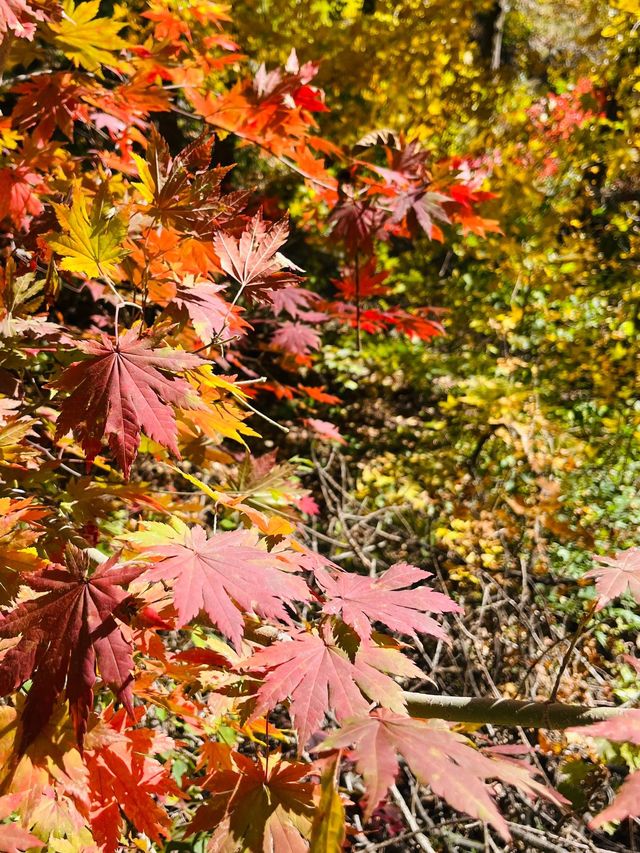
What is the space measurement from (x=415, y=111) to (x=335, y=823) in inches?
193

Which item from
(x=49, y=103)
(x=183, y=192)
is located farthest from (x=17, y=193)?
(x=183, y=192)

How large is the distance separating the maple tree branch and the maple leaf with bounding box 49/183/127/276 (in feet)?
3.63

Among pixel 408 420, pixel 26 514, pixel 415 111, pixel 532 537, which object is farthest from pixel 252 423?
pixel 26 514

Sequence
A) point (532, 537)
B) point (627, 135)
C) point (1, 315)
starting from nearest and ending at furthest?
A: point (1, 315)
point (532, 537)
point (627, 135)

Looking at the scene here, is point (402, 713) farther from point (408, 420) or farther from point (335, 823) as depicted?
point (408, 420)

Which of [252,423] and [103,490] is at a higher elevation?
[103,490]

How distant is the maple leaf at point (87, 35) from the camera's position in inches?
71.1

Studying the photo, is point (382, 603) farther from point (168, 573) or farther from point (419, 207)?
point (419, 207)

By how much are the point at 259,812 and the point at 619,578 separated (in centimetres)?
85

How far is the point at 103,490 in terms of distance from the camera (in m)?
1.46

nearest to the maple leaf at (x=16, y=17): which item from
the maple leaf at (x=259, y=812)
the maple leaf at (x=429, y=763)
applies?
the maple leaf at (x=429, y=763)

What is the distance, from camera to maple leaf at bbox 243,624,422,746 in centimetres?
92

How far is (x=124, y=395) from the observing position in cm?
109

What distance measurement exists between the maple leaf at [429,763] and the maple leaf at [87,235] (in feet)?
3.27
